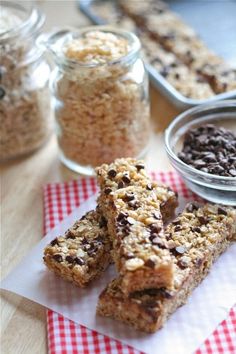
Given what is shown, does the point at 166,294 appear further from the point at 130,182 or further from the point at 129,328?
the point at 130,182

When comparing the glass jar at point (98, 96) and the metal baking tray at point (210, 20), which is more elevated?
the glass jar at point (98, 96)

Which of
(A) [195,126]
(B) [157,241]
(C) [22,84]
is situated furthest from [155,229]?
(C) [22,84]

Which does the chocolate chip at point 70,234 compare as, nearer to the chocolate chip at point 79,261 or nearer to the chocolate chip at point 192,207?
the chocolate chip at point 79,261

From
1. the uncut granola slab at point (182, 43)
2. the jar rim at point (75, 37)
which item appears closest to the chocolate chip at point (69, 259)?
the jar rim at point (75, 37)

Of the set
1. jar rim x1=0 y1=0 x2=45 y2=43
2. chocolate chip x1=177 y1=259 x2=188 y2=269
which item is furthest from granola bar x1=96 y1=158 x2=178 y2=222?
jar rim x1=0 y1=0 x2=45 y2=43

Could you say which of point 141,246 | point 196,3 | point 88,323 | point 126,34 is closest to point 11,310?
point 88,323

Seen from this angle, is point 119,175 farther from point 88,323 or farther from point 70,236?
point 88,323
